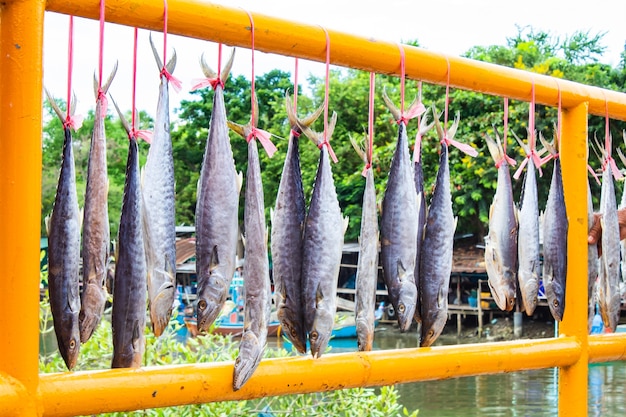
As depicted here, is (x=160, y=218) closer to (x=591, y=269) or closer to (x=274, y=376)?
A: (x=274, y=376)

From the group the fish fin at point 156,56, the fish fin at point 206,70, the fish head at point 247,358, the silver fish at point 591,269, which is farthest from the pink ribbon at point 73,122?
the silver fish at point 591,269

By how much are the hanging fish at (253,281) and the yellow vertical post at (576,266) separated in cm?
143

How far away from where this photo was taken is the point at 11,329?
6.19 feet

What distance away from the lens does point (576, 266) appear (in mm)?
3074

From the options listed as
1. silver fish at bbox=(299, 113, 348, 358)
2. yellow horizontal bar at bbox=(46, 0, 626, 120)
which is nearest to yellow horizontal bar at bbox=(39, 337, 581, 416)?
silver fish at bbox=(299, 113, 348, 358)

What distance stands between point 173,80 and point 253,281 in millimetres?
566

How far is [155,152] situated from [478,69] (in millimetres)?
1284

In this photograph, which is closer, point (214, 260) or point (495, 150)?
point (214, 260)

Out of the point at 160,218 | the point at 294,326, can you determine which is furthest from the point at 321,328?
the point at 160,218

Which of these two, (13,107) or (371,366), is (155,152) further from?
(371,366)

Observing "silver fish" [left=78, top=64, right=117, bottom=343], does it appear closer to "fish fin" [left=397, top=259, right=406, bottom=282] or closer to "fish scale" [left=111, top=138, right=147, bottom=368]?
"fish scale" [left=111, top=138, right=147, bottom=368]

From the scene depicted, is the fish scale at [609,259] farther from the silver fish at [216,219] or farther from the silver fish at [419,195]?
the silver fish at [216,219]

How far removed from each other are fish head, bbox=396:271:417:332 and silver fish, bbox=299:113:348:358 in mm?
225

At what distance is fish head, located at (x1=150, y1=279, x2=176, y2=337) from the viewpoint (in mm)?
2016
